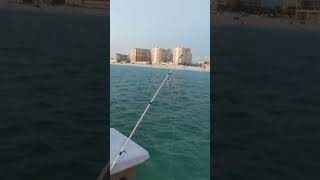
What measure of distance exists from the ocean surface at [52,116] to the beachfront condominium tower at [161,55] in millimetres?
834

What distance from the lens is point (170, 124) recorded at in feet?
22.1

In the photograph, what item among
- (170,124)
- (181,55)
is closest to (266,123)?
(170,124)

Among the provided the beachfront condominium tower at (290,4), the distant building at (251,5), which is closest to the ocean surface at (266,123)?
the beachfront condominium tower at (290,4)

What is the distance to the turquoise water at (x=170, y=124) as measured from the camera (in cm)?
477

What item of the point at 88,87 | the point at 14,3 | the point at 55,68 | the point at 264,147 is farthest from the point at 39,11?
the point at 264,147

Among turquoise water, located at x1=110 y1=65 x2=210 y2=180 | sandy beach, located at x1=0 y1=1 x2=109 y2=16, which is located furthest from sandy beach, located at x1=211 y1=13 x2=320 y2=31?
turquoise water, located at x1=110 y1=65 x2=210 y2=180

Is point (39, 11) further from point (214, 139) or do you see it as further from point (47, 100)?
point (214, 139)

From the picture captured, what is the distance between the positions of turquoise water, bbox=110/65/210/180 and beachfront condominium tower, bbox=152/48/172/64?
0.19m

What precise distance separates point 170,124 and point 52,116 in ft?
6.65

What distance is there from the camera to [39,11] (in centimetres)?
3447

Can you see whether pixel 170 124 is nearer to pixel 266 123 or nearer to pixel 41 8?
pixel 266 123

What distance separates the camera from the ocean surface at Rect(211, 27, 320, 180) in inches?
221

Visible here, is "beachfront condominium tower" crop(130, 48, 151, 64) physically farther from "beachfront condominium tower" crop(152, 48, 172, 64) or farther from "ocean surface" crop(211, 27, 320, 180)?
"ocean surface" crop(211, 27, 320, 180)

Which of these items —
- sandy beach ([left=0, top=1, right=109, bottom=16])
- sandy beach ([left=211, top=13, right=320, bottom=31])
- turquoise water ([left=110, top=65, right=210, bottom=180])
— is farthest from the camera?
sandy beach ([left=211, top=13, right=320, bottom=31])
